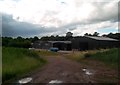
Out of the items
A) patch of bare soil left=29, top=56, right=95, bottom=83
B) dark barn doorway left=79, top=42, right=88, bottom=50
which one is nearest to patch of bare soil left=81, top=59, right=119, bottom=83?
patch of bare soil left=29, top=56, right=95, bottom=83

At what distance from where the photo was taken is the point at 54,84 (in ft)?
42.0

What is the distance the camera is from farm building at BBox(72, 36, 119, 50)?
84.7 meters

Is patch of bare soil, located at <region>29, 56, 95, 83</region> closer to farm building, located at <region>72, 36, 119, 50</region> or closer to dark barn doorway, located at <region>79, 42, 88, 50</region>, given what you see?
farm building, located at <region>72, 36, 119, 50</region>

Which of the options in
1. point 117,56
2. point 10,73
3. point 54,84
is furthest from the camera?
point 117,56

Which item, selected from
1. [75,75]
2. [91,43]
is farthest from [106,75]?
[91,43]

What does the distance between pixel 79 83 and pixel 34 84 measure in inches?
89.1

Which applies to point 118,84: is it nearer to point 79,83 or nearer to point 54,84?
point 79,83

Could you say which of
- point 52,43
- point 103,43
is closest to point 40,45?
point 52,43

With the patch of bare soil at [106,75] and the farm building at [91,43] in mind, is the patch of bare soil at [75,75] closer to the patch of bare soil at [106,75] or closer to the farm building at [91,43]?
the patch of bare soil at [106,75]

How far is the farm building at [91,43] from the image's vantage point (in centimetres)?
8469

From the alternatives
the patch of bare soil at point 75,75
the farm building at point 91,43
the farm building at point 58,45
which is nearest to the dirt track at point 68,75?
the patch of bare soil at point 75,75

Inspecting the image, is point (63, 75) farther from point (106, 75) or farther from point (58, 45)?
point (58, 45)

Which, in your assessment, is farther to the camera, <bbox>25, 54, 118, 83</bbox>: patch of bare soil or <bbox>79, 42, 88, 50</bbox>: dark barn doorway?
<bbox>79, 42, 88, 50</bbox>: dark barn doorway

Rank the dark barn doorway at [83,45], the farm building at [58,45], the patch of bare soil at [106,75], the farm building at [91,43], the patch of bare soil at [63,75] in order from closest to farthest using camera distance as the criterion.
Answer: the patch of bare soil at [63,75], the patch of bare soil at [106,75], the farm building at [91,43], the dark barn doorway at [83,45], the farm building at [58,45]
